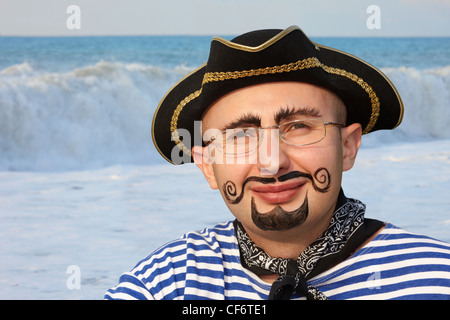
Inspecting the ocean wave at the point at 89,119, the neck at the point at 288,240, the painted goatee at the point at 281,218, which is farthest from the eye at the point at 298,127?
the ocean wave at the point at 89,119

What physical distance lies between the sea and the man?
2830mm

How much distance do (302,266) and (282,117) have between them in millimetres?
509

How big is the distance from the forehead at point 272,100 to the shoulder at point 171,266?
0.51 metres

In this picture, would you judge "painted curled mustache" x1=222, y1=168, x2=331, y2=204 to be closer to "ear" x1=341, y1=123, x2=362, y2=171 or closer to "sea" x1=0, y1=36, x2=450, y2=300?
"ear" x1=341, y1=123, x2=362, y2=171

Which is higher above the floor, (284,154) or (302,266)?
(284,154)

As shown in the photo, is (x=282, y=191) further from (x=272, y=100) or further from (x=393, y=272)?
(x=393, y=272)

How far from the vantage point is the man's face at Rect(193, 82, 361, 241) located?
2191 mm

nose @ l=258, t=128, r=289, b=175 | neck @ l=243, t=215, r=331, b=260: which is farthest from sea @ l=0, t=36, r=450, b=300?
nose @ l=258, t=128, r=289, b=175

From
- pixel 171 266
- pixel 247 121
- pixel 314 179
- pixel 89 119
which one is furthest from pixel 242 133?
pixel 89 119

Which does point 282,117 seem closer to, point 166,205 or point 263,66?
point 263,66

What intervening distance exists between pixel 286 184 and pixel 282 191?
27mm

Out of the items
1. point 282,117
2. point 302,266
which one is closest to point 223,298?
point 302,266

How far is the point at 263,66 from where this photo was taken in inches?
86.1

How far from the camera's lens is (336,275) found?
2330 millimetres
